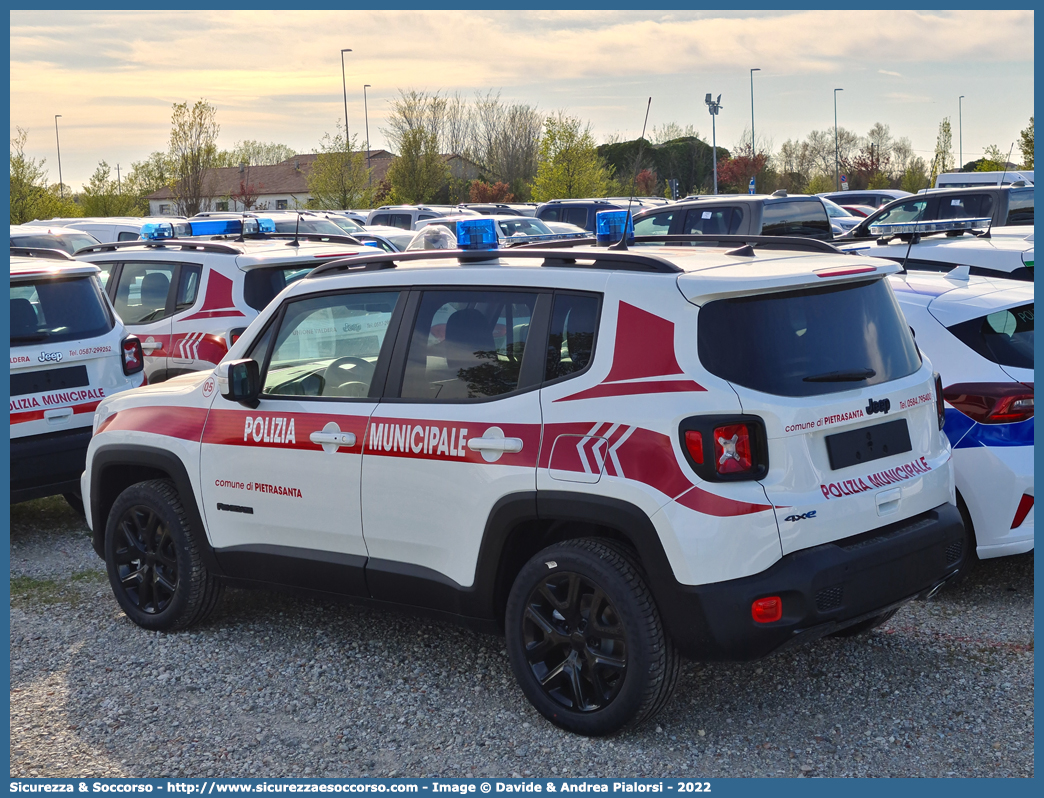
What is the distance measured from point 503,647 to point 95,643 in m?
2.02

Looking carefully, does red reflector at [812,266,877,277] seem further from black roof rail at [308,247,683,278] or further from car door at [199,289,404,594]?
car door at [199,289,404,594]

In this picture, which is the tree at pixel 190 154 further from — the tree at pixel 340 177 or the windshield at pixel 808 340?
the windshield at pixel 808 340

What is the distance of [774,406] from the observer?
369 centimetres

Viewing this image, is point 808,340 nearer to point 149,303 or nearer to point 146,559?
point 146,559

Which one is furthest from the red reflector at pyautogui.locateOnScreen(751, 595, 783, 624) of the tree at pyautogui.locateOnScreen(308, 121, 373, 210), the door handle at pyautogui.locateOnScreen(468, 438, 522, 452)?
the tree at pyautogui.locateOnScreen(308, 121, 373, 210)

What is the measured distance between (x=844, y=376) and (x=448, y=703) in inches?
80.6

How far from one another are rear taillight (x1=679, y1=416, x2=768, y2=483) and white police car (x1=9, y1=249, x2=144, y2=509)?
4697 millimetres

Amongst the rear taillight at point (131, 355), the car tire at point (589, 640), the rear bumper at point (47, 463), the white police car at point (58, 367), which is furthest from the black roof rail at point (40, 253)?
the car tire at point (589, 640)

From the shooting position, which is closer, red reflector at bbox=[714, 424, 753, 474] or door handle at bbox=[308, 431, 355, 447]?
red reflector at bbox=[714, 424, 753, 474]

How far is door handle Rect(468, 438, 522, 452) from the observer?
4.03 m

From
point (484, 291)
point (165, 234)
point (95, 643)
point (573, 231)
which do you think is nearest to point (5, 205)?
point (95, 643)

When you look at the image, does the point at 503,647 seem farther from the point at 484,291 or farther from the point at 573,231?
the point at 573,231

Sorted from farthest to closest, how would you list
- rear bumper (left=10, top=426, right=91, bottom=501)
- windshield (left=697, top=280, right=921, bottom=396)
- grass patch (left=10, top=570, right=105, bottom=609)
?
rear bumper (left=10, top=426, right=91, bottom=501) < grass patch (left=10, top=570, right=105, bottom=609) < windshield (left=697, top=280, right=921, bottom=396)

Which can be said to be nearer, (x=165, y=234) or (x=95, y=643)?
(x=95, y=643)
